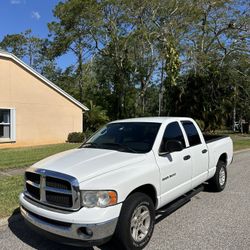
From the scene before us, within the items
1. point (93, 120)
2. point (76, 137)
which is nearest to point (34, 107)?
point (76, 137)

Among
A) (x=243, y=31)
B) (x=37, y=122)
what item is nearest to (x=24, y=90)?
(x=37, y=122)

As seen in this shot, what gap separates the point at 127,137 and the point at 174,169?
96cm

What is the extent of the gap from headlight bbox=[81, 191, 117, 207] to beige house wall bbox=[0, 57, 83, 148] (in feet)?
48.5

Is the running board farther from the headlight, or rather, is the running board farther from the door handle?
the headlight

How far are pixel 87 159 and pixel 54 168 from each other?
512mm

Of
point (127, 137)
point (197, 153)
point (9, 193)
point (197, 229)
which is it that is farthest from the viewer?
point (9, 193)

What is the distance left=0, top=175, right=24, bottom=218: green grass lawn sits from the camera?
6090 mm

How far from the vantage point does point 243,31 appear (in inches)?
1163

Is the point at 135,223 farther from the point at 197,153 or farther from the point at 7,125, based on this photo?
the point at 7,125

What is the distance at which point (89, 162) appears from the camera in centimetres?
466

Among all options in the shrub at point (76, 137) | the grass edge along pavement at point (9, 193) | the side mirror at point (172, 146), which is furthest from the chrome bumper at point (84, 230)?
the shrub at point (76, 137)

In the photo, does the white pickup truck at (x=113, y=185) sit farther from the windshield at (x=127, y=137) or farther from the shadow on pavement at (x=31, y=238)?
the shadow on pavement at (x=31, y=238)

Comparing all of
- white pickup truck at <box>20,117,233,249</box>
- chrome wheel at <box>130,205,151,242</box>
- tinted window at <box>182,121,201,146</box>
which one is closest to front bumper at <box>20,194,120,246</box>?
white pickup truck at <box>20,117,233,249</box>

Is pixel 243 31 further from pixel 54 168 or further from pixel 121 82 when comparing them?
pixel 54 168
